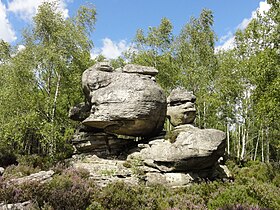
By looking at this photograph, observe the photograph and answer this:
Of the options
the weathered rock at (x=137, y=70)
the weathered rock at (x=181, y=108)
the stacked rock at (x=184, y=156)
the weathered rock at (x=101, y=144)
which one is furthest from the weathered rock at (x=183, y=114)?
the weathered rock at (x=101, y=144)

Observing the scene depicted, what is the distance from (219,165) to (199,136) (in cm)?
351

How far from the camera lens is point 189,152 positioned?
13875 mm

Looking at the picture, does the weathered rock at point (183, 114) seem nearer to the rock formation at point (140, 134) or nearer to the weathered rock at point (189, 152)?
the rock formation at point (140, 134)

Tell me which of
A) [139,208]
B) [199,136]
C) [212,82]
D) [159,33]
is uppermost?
[159,33]

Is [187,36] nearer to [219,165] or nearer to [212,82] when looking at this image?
[212,82]

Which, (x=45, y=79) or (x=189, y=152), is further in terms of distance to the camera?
(x=45, y=79)

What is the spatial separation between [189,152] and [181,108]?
13.7 ft

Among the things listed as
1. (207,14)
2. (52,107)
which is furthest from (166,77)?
(52,107)

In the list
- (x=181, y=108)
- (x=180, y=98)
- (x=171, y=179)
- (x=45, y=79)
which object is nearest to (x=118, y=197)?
(x=171, y=179)

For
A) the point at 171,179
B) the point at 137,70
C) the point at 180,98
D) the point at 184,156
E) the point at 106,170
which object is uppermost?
the point at 137,70

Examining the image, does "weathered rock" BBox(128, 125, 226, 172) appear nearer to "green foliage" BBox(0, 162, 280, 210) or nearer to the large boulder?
the large boulder

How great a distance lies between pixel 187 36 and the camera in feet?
98.1

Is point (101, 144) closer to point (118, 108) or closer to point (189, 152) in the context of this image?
point (118, 108)

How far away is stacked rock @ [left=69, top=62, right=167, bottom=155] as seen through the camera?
51.8ft
